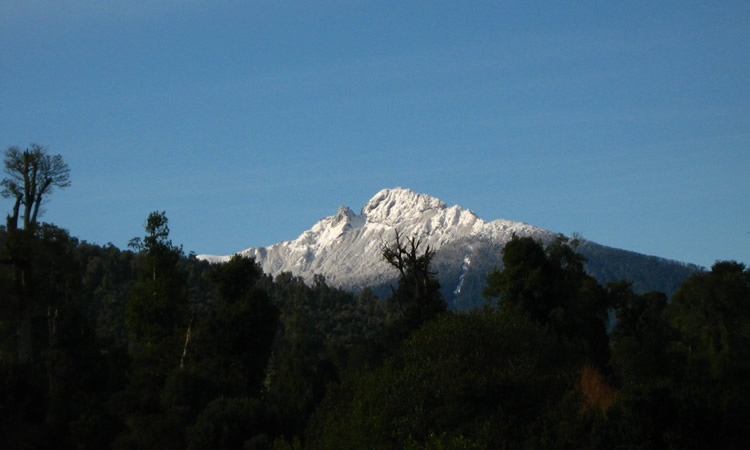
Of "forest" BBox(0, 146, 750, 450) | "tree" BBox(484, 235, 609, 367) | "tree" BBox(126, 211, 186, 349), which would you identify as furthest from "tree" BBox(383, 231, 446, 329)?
"tree" BBox(126, 211, 186, 349)

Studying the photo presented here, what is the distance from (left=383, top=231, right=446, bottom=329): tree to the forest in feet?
0.68

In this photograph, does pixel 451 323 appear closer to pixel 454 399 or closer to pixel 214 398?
pixel 454 399

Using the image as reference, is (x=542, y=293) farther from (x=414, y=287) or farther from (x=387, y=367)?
(x=387, y=367)

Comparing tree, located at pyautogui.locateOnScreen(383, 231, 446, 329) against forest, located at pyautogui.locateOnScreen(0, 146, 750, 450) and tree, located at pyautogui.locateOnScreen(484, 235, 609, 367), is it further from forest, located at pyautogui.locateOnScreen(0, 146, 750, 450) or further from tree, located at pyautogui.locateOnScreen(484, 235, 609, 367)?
tree, located at pyautogui.locateOnScreen(484, 235, 609, 367)

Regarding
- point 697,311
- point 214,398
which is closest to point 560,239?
point 697,311

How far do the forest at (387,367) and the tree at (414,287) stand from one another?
0.21m

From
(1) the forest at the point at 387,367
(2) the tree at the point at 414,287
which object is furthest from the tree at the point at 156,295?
(2) the tree at the point at 414,287

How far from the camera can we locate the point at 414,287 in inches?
2717

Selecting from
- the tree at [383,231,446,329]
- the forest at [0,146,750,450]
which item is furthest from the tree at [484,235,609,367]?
the tree at [383,231,446,329]

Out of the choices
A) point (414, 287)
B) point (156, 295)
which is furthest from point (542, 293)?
point (156, 295)

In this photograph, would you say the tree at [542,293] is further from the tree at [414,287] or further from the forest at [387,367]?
the tree at [414,287]

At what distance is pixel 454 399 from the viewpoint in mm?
35719

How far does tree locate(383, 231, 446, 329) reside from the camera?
204 ft

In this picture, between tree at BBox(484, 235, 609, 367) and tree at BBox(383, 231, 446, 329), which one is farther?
tree at BBox(484, 235, 609, 367)
